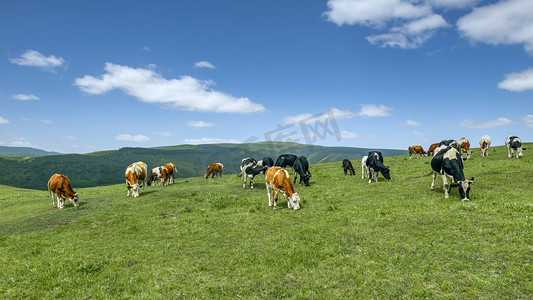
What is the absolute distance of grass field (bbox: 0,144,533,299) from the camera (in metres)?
6.82

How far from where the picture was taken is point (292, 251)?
9.12 m

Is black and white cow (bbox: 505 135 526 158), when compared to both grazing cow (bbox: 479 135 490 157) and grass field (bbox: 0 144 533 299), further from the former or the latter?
grass field (bbox: 0 144 533 299)

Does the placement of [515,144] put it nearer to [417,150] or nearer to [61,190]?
[417,150]

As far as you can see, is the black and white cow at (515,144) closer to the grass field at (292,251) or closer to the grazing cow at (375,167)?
the grass field at (292,251)

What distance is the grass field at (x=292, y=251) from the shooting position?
682 cm

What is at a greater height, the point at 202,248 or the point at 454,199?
the point at 454,199

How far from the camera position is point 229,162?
142000 millimetres

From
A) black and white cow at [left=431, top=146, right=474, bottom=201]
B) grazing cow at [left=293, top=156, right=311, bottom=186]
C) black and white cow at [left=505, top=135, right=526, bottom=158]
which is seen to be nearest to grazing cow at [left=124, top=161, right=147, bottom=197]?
grazing cow at [left=293, top=156, right=311, bottom=186]

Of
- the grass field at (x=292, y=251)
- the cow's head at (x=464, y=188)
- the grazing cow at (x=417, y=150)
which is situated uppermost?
the grazing cow at (x=417, y=150)

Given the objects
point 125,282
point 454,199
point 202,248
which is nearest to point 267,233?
point 202,248

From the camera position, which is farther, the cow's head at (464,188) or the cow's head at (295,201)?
the cow's head at (295,201)

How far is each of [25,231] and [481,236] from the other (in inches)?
830

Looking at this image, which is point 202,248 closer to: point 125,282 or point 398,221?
point 125,282

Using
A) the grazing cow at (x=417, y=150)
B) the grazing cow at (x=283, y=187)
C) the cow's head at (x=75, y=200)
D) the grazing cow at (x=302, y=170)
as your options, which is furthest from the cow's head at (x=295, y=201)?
the grazing cow at (x=417, y=150)
